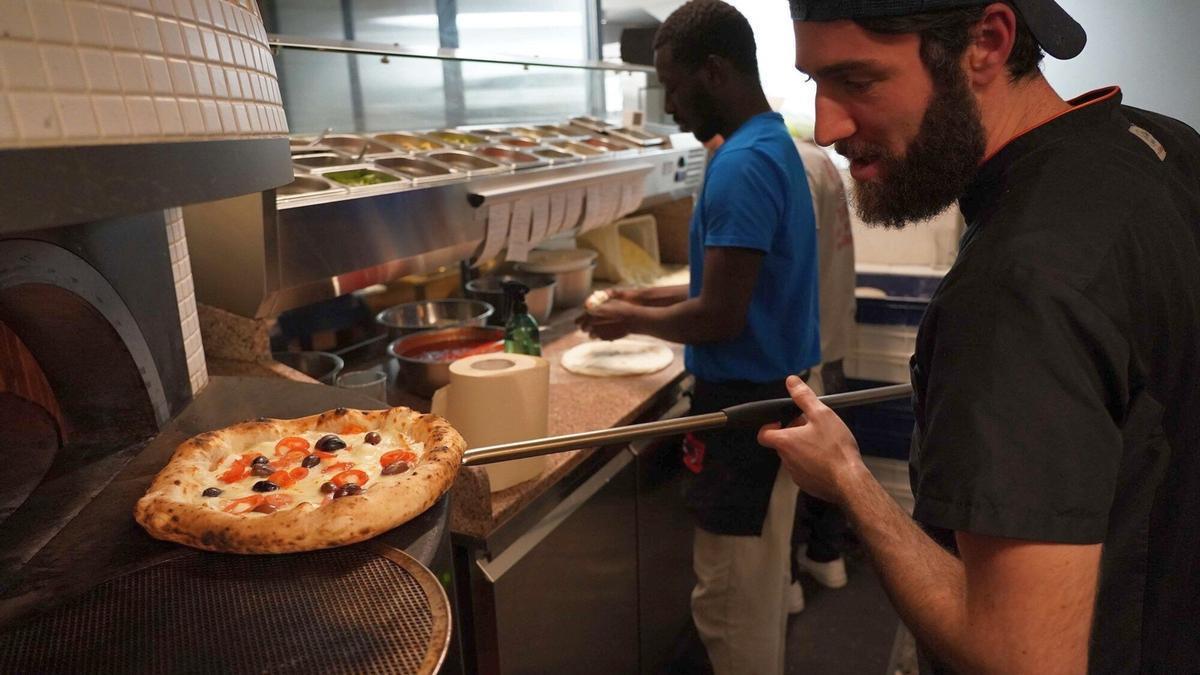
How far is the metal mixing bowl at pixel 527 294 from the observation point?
2.89 metres

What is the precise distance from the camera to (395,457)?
3.81 feet

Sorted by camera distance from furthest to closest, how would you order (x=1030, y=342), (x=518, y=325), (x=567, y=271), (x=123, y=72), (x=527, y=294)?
1. (x=567, y=271)
2. (x=527, y=294)
3. (x=518, y=325)
4. (x=1030, y=342)
5. (x=123, y=72)

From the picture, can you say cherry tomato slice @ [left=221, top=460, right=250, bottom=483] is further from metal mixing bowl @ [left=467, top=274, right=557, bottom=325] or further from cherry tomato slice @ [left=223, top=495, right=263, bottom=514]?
metal mixing bowl @ [left=467, top=274, right=557, bottom=325]

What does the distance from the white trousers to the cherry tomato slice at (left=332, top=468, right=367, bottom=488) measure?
1.62 metres

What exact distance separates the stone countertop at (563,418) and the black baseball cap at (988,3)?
101 cm

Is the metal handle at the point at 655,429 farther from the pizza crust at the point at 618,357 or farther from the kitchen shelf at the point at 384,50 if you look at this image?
the pizza crust at the point at 618,357

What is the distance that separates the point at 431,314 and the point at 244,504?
1756 millimetres

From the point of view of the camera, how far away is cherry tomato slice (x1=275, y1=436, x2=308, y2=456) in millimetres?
1203

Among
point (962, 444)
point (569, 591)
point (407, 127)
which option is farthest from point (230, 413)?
point (407, 127)

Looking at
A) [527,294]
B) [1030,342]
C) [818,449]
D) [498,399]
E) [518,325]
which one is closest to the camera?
[1030,342]

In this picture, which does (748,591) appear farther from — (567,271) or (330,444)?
(330,444)

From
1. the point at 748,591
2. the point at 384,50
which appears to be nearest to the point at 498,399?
the point at 384,50

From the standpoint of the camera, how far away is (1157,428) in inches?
38.2

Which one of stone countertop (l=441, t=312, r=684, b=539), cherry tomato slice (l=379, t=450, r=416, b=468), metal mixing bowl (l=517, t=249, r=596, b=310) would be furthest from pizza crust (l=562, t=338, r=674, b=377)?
cherry tomato slice (l=379, t=450, r=416, b=468)
